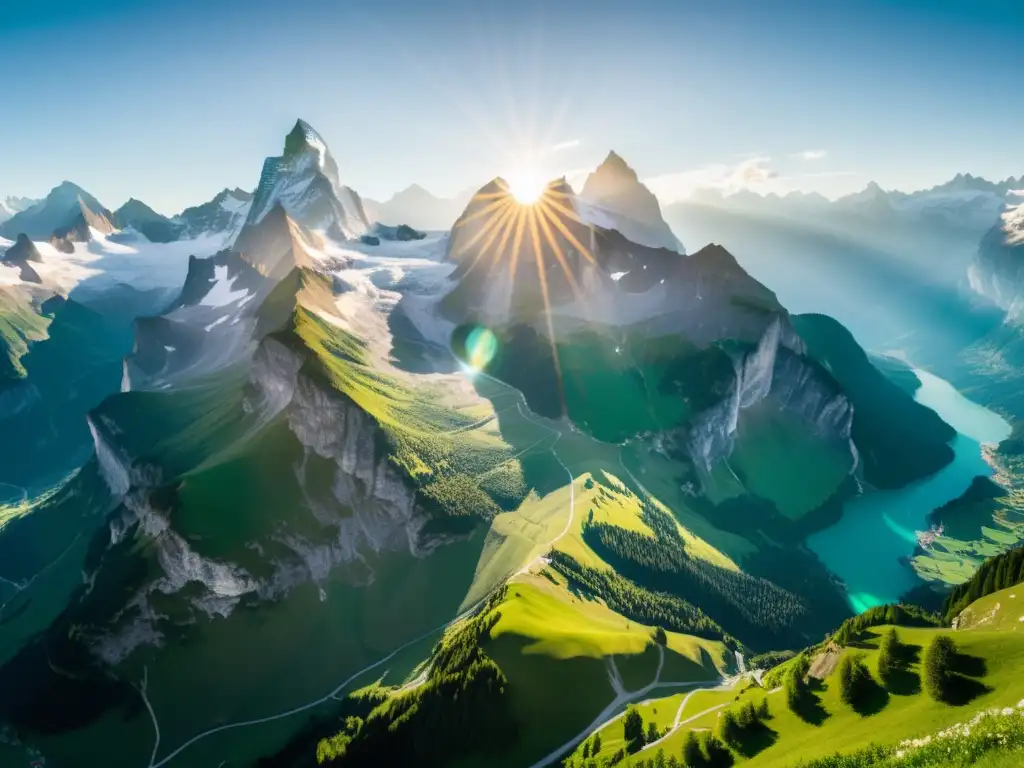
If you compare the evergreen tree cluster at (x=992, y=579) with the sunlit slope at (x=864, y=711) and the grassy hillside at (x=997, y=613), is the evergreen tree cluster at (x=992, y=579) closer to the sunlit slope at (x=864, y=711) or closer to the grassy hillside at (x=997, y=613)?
the grassy hillside at (x=997, y=613)

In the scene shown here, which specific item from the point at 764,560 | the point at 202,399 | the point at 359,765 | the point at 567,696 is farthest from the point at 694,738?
the point at 202,399

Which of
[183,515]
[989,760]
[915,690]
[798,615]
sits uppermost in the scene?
[989,760]

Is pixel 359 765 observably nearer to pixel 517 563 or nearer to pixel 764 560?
pixel 517 563

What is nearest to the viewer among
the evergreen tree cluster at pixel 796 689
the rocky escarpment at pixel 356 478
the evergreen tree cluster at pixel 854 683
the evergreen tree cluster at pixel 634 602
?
the evergreen tree cluster at pixel 854 683

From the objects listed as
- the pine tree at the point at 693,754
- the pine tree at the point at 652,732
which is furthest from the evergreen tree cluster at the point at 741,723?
the pine tree at the point at 652,732

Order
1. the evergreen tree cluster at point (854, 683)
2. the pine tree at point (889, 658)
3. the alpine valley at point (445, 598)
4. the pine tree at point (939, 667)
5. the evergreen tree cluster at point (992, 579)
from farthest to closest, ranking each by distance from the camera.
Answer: the evergreen tree cluster at point (992, 579) → the alpine valley at point (445, 598) → the pine tree at point (889, 658) → the evergreen tree cluster at point (854, 683) → the pine tree at point (939, 667)

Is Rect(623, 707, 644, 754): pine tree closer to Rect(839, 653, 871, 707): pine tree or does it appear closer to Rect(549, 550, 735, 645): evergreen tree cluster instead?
Rect(839, 653, 871, 707): pine tree

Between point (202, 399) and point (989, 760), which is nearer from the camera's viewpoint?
point (989, 760)
